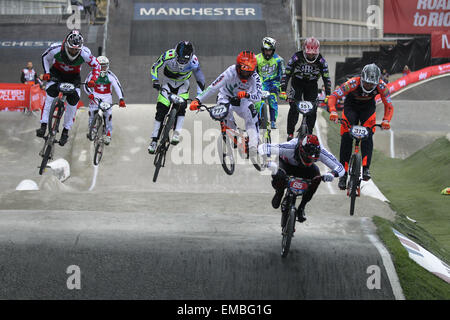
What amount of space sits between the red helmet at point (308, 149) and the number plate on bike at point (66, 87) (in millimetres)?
6345

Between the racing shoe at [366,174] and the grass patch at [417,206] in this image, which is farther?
the racing shoe at [366,174]

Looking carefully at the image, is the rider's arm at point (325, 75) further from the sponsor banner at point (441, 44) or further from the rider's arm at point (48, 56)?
the sponsor banner at point (441, 44)

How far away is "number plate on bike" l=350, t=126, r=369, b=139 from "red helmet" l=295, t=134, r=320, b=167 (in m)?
3.12

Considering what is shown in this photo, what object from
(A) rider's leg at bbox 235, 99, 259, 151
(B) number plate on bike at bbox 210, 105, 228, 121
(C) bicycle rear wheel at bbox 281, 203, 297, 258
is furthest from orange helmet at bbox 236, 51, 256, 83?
(C) bicycle rear wheel at bbox 281, 203, 297, 258

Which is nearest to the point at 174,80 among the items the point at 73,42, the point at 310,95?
the point at 73,42

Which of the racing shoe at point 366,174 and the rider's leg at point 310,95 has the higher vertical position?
the rider's leg at point 310,95

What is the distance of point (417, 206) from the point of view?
19.6 m

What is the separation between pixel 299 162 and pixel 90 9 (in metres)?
29.0

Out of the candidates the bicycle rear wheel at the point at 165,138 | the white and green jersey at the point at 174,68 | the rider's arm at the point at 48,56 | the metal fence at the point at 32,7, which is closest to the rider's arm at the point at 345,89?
the white and green jersey at the point at 174,68

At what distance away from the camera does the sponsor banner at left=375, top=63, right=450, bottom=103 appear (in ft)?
106

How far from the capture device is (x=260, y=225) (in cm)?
1196

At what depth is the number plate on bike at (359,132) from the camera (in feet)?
41.4

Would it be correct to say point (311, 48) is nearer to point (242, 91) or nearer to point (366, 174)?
point (242, 91)
